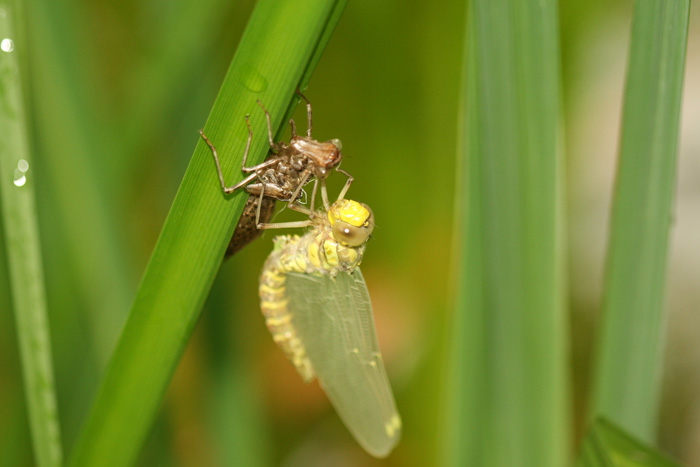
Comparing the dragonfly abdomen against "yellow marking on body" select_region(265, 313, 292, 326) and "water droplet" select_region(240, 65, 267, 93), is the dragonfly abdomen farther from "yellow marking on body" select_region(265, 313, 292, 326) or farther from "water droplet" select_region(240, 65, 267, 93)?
"water droplet" select_region(240, 65, 267, 93)

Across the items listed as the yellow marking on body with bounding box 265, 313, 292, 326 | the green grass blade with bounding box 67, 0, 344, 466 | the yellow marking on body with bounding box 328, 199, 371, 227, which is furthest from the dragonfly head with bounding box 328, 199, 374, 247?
the green grass blade with bounding box 67, 0, 344, 466

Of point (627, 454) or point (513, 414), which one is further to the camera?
point (513, 414)

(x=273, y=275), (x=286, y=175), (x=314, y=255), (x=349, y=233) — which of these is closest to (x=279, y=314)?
(x=273, y=275)

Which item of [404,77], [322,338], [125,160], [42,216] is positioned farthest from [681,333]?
[42,216]

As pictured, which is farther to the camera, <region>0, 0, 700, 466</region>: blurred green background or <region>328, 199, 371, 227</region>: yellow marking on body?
<region>0, 0, 700, 466</region>: blurred green background

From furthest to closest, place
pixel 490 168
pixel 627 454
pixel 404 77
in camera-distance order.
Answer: pixel 404 77, pixel 490 168, pixel 627 454

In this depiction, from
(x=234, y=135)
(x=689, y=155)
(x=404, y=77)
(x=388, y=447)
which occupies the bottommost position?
(x=388, y=447)

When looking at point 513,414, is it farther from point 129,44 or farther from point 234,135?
point 129,44
